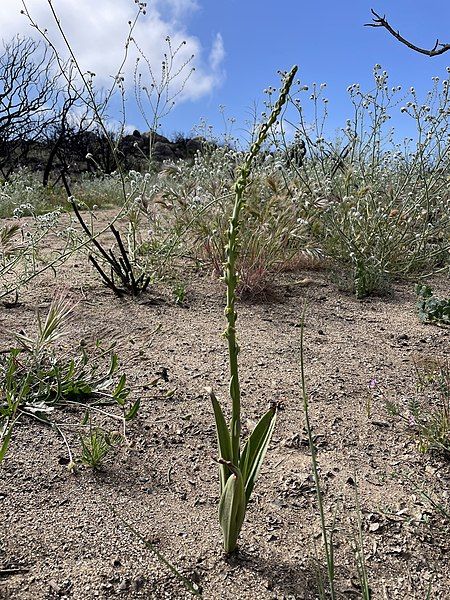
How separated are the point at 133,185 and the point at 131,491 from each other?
2.69 metres

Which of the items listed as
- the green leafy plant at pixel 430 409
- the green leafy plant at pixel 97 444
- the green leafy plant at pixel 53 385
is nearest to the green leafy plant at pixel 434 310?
the green leafy plant at pixel 430 409

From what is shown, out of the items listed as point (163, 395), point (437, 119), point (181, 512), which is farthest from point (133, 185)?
point (181, 512)

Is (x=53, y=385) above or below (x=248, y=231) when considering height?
below

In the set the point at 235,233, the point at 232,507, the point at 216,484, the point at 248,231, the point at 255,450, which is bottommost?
the point at 216,484

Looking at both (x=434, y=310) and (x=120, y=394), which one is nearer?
(x=120, y=394)

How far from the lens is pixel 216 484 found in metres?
A: 2.02

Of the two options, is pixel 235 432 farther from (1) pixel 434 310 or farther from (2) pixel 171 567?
(1) pixel 434 310

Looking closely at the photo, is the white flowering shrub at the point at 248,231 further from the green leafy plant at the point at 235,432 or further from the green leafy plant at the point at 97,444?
the green leafy plant at the point at 235,432

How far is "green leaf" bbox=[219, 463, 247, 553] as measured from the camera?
150 centimetres

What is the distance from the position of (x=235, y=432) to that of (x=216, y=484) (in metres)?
0.56

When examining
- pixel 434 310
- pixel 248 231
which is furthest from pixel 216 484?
pixel 248 231

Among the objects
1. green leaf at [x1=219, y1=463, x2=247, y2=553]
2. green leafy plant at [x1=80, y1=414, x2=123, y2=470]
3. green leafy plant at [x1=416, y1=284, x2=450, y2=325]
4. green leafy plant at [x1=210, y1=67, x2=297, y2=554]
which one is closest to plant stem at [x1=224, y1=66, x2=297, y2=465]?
green leafy plant at [x1=210, y1=67, x2=297, y2=554]

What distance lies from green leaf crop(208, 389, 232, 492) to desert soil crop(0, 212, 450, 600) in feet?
0.92

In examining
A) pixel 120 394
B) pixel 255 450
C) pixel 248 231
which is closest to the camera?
pixel 255 450
